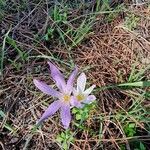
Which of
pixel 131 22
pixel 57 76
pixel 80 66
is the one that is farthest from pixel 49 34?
pixel 57 76

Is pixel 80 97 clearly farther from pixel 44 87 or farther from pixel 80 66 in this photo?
pixel 80 66

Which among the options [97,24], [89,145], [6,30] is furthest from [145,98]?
[6,30]

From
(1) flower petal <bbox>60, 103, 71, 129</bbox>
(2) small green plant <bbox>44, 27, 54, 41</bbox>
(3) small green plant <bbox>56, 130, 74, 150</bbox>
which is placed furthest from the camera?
(2) small green plant <bbox>44, 27, 54, 41</bbox>

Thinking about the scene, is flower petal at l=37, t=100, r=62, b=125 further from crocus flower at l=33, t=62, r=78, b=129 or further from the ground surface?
the ground surface

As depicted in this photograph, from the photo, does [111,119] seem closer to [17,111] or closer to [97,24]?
[17,111]

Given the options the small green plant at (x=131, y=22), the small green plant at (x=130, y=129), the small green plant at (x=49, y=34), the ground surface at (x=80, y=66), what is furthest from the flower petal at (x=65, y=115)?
the small green plant at (x=131, y=22)

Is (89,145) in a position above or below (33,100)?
below

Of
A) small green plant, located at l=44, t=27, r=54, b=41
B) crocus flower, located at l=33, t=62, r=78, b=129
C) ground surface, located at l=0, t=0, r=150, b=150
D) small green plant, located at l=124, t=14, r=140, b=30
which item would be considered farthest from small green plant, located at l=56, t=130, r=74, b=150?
small green plant, located at l=124, t=14, r=140, b=30
